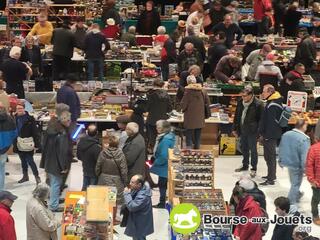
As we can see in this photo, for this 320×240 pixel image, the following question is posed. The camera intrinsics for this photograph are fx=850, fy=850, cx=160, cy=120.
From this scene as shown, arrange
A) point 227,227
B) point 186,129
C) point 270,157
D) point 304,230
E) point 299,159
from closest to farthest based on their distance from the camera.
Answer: point 304,230
point 227,227
point 299,159
point 270,157
point 186,129

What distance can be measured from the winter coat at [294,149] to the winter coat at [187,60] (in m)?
5.01

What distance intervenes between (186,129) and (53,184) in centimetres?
323

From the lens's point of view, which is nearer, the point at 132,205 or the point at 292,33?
the point at 132,205

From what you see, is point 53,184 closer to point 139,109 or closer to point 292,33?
point 139,109

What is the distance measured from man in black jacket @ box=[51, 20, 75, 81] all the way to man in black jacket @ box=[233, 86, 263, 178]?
5.00 m

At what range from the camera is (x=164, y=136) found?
1294cm

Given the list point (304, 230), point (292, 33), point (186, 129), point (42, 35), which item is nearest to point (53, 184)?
point (186, 129)

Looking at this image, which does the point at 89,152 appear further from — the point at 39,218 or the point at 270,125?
the point at 270,125

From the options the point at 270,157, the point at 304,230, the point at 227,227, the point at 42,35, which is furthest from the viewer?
the point at 42,35

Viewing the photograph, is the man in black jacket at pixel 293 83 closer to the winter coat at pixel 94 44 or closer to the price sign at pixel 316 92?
the price sign at pixel 316 92

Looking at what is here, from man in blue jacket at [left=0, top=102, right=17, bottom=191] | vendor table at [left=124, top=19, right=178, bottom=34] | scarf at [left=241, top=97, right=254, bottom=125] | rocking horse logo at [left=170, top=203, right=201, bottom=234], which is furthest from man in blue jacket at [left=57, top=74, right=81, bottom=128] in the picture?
vendor table at [left=124, top=19, right=178, bottom=34]

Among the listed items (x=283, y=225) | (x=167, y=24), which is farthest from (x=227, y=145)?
(x=167, y=24)

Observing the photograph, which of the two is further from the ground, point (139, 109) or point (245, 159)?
point (139, 109)

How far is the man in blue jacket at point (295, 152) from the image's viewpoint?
12648mm
